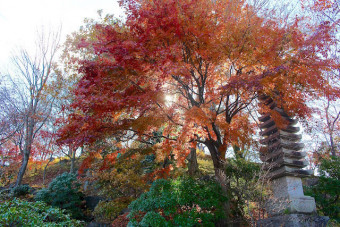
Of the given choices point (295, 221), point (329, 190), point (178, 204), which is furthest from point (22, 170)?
point (329, 190)

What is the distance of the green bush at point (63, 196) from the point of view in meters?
10.1

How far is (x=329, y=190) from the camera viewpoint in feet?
30.5

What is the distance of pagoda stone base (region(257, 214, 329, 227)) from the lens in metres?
7.98

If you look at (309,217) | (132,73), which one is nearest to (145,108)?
(132,73)

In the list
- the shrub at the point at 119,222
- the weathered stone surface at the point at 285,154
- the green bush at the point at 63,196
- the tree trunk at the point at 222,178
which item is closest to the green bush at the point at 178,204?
the tree trunk at the point at 222,178

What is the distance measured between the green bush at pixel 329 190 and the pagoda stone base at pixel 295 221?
1.35m

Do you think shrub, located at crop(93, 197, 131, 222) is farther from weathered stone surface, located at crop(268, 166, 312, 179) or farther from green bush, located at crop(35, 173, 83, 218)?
weathered stone surface, located at crop(268, 166, 312, 179)

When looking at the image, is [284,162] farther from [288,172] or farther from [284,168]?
[288,172]

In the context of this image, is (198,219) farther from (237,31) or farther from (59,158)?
(59,158)

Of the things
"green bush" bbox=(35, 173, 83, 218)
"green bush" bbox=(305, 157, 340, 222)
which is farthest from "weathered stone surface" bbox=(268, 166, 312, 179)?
"green bush" bbox=(35, 173, 83, 218)

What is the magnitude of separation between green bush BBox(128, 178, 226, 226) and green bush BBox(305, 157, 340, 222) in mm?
4829

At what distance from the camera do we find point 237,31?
24.8ft

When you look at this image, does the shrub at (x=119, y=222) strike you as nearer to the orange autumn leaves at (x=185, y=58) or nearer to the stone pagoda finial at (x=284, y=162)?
the orange autumn leaves at (x=185, y=58)

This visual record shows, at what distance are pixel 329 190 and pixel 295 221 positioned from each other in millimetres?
2399
